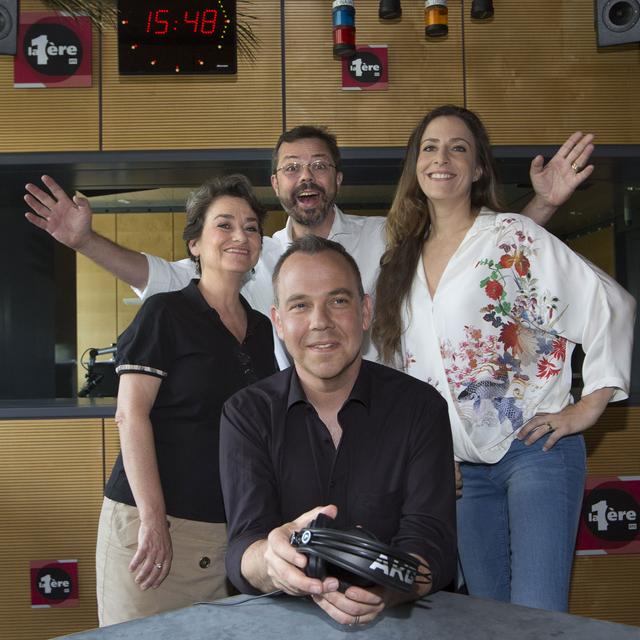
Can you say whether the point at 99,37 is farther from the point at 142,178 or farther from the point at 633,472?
the point at 633,472

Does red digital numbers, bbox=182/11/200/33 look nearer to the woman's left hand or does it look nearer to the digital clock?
the digital clock

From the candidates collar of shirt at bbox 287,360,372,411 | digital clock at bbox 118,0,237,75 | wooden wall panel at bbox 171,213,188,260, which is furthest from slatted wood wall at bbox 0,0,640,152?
wooden wall panel at bbox 171,213,188,260

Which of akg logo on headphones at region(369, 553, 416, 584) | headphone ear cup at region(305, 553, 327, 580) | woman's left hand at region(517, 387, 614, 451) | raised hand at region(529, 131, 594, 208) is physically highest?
raised hand at region(529, 131, 594, 208)

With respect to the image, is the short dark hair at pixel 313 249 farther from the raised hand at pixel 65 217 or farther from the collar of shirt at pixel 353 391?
the raised hand at pixel 65 217

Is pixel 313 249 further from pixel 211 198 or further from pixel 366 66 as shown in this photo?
pixel 366 66

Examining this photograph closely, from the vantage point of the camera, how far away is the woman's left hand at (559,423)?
5.44 feet

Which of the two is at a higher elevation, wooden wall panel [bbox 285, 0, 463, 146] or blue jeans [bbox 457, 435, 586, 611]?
wooden wall panel [bbox 285, 0, 463, 146]

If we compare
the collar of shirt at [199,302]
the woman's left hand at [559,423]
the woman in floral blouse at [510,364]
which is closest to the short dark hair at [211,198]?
the collar of shirt at [199,302]

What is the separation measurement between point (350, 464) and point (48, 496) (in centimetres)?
227

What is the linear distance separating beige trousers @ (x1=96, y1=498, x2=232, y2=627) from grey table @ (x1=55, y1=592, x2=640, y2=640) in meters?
0.75

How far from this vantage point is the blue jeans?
1536 millimetres

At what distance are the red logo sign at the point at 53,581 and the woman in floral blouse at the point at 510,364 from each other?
2.07 m

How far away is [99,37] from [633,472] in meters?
2.88

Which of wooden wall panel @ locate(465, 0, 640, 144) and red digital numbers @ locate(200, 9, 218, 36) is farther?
wooden wall panel @ locate(465, 0, 640, 144)
